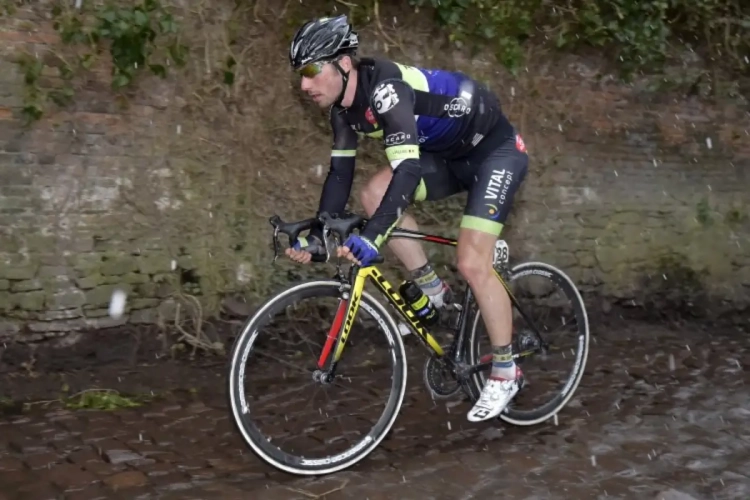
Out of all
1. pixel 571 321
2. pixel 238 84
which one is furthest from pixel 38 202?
pixel 571 321

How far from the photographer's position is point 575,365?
16.5 ft

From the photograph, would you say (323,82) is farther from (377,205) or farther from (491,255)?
(491,255)

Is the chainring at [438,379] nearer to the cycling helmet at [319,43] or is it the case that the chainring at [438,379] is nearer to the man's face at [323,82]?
the man's face at [323,82]

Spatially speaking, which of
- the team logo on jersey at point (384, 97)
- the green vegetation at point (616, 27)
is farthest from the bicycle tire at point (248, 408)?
the green vegetation at point (616, 27)

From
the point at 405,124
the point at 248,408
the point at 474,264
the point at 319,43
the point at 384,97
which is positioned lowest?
the point at 248,408

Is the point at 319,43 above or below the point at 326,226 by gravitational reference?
above

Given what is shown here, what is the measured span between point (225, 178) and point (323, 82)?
265 centimetres

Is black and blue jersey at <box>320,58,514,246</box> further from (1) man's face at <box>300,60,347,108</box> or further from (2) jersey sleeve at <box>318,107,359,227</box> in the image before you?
(1) man's face at <box>300,60,347,108</box>

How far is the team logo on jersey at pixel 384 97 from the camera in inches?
150

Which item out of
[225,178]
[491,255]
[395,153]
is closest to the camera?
[395,153]

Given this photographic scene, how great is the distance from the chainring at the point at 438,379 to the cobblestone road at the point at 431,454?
0.93 ft

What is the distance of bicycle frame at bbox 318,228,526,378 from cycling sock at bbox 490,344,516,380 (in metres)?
0.07

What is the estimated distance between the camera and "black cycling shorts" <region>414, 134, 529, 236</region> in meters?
4.28

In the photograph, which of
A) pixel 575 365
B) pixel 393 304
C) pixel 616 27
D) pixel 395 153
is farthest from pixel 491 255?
pixel 616 27
